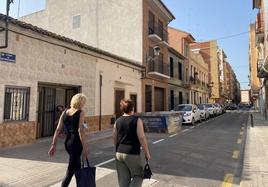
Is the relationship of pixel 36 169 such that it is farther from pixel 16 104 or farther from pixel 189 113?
pixel 189 113

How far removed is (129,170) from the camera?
3.80 meters

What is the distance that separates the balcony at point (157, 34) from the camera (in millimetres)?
21850

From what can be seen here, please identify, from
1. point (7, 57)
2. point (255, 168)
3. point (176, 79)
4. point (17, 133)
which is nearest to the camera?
point (255, 168)

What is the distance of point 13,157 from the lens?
7.75m

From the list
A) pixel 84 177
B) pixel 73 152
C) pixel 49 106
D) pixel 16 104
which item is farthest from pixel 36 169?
pixel 49 106

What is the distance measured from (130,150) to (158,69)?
20.4 m

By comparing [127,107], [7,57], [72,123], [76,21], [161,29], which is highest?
[76,21]

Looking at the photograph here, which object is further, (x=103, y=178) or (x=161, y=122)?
(x=161, y=122)

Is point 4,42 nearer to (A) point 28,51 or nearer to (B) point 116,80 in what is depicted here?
(A) point 28,51

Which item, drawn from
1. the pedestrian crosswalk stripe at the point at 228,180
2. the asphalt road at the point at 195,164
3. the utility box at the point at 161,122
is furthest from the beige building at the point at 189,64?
the pedestrian crosswalk stripe at the point at 228,180

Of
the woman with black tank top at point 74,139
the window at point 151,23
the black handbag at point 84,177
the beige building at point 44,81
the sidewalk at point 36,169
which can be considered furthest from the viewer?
the window at point 151,23

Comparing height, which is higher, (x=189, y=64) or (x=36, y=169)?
(x=189, y=64)

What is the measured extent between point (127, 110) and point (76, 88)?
32.2ft

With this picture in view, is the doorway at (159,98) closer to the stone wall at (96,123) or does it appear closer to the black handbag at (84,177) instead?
the stone wall at (96,123)
